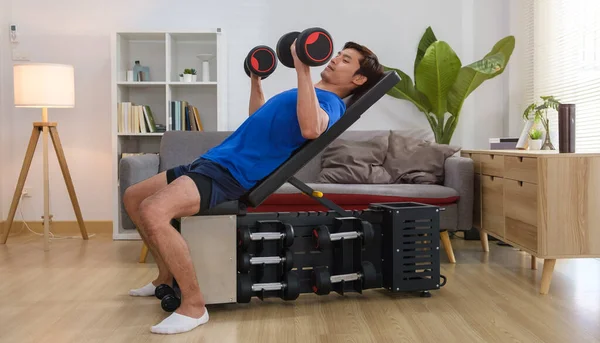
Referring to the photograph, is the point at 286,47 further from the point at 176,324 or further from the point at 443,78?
the point at 443,78

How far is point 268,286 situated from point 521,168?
4.61 ft

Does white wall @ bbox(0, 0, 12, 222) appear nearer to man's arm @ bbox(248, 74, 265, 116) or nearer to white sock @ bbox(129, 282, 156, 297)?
white sock @ bbox(129, 282, 156, 297)

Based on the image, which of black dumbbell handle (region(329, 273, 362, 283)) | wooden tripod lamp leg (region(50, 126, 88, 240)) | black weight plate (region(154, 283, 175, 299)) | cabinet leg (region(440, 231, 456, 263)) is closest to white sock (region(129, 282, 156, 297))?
black weight plate (region(154, 283, 175, 299))

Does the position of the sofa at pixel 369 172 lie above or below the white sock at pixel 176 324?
above

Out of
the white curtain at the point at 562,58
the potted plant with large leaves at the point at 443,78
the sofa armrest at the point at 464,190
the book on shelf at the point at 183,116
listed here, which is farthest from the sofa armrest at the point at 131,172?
the white curtain at the point at 562,58

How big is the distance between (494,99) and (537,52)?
0.55 m

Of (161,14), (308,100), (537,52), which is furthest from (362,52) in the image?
(161,14)

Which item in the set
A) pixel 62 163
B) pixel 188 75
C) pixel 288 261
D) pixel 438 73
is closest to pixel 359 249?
pixel 288 261

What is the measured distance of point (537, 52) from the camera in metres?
4.79

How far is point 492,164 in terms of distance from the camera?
3711 mm

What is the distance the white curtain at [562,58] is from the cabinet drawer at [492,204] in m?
0.80

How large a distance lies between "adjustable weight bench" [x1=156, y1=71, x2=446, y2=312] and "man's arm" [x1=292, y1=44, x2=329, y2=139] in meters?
0.13

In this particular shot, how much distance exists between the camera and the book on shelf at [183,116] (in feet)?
16.1

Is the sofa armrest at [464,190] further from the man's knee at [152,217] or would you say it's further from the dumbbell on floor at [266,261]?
the man's knee at [152,217]
